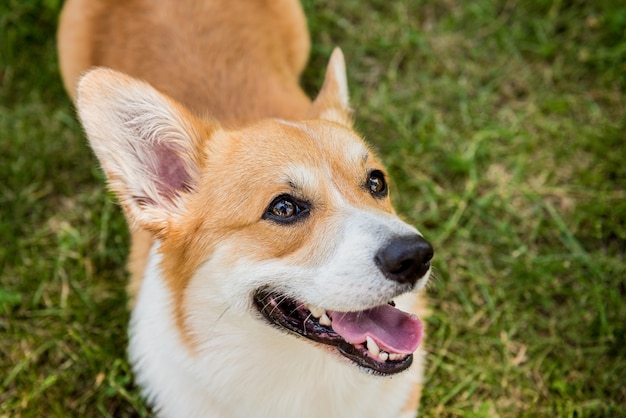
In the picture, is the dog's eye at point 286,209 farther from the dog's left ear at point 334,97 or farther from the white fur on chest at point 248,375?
the dog's left ear at point 334,97

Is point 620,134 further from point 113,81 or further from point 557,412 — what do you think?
point 113,81

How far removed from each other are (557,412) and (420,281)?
1.61 m

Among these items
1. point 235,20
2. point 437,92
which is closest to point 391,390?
point 235,20

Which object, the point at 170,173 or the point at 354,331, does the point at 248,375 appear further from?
the point at 170,173

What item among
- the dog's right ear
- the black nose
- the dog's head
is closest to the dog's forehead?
the dog's head

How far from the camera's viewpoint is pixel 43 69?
453cm

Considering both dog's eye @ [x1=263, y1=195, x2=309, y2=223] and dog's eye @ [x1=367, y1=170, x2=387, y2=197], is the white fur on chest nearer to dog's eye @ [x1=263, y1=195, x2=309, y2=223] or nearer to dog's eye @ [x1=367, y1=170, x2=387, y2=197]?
dog's eye @ [x1=263, y1=195, x2=309, y2=223]

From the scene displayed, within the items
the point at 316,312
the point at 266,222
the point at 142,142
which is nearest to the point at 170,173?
the point at 142,142

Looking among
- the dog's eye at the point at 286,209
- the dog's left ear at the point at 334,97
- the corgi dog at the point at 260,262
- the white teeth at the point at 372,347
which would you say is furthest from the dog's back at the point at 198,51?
the white teeth at the point at 372,347

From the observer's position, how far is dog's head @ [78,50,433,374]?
2.33 m

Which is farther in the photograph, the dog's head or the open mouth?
the open mouth

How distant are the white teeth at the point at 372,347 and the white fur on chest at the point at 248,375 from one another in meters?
0.09

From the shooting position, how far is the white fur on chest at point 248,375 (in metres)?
2.61

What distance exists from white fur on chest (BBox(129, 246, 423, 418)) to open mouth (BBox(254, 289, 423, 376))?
0.20 feet
